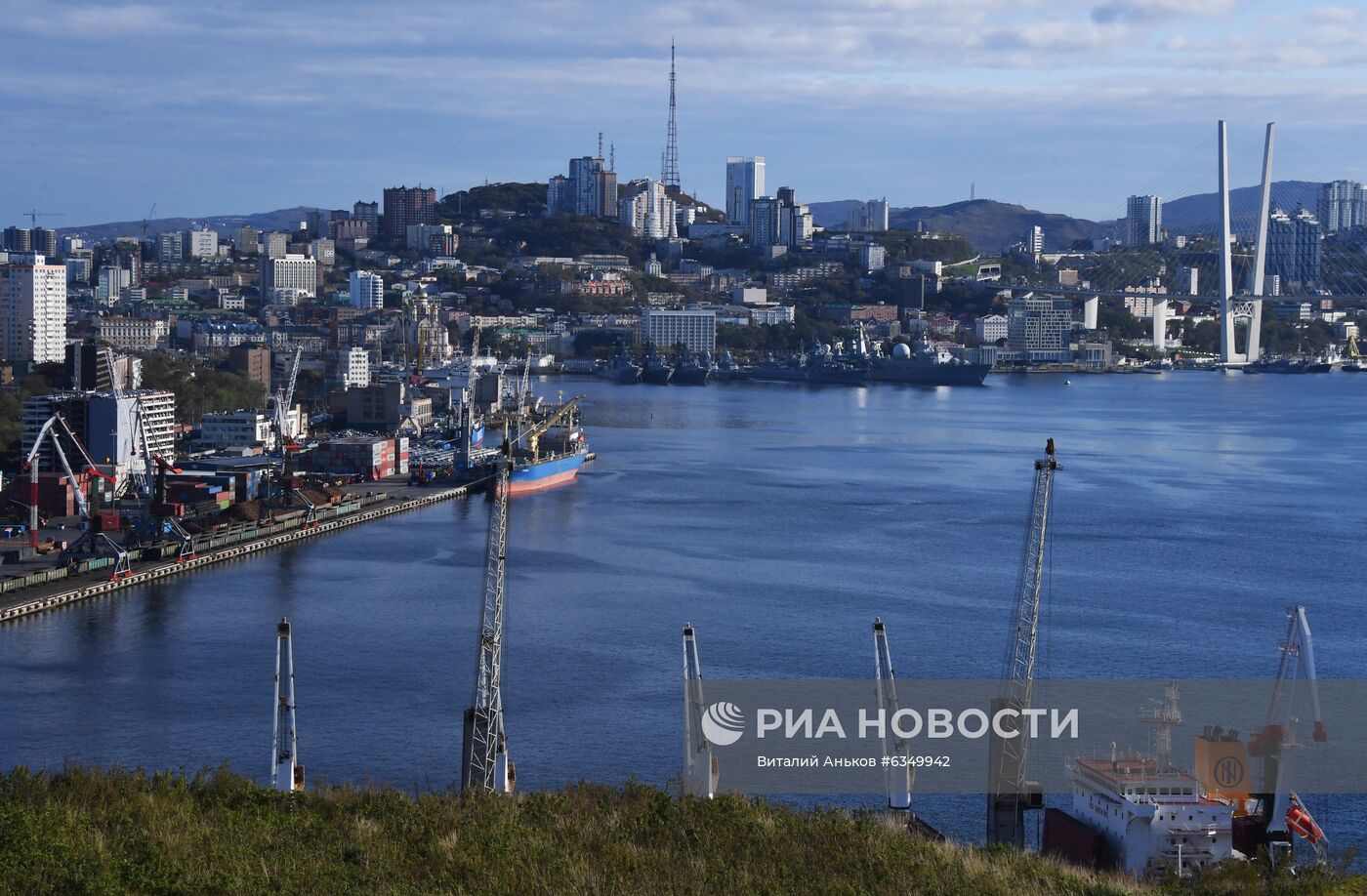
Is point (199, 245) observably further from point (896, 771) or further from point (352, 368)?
point (896, 771)

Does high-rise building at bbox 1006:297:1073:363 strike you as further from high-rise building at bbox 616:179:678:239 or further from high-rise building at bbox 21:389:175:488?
high-rise building at bbox 21:389:175:488

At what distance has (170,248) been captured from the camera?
29781 mm

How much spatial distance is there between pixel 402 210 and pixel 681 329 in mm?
11145

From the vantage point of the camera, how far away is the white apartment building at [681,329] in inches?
885

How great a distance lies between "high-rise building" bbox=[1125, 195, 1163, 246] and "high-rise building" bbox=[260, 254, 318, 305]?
1623 centimetres

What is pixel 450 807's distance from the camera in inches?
105

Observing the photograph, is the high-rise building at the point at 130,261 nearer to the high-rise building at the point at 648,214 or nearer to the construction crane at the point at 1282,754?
the high-rise building at the point at 648,214

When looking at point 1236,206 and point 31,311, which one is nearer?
point 31,311

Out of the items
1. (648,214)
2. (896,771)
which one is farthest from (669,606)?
(648,214)

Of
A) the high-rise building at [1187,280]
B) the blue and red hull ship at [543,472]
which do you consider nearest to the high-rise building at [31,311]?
the blue and red hull ship at [543,472]

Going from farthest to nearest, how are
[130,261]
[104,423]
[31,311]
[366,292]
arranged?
[130,261] → [366,292] → [31,311] → [104,423]

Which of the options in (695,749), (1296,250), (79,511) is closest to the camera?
(695,749)

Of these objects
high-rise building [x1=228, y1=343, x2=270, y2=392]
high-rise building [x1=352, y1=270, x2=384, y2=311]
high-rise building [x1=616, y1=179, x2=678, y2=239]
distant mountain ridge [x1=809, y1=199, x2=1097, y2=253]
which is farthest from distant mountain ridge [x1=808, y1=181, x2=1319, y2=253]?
high-rise building [x1=228, y1=343, x2=270, y2=392]

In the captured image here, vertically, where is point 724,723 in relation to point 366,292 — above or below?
below
